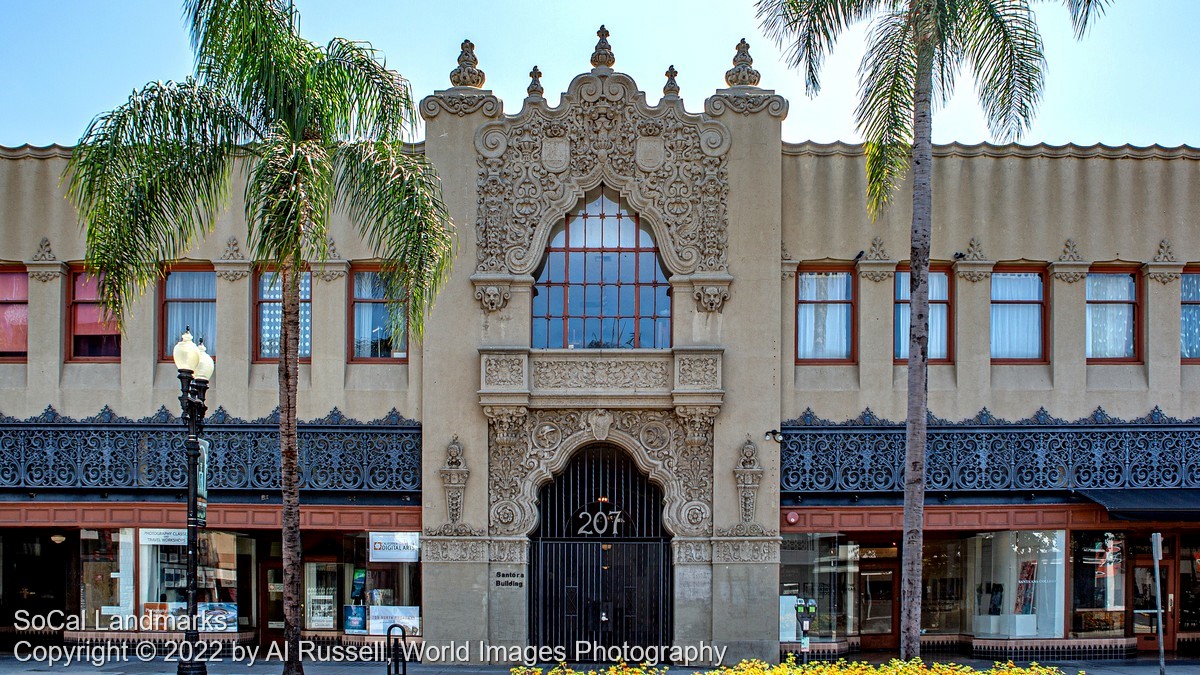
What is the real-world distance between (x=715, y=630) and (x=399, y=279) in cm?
902

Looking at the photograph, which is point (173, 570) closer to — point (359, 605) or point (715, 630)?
point (359, 605)

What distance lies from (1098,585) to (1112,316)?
197 inches

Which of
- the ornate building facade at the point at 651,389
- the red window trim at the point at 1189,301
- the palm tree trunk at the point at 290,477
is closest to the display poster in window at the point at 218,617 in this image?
the ornate building facade at the point at 651,389

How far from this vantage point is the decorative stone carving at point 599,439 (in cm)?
2186

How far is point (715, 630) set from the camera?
2164 centimetres

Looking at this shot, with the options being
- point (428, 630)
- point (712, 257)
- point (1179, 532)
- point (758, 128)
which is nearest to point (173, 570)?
point (428, 630)

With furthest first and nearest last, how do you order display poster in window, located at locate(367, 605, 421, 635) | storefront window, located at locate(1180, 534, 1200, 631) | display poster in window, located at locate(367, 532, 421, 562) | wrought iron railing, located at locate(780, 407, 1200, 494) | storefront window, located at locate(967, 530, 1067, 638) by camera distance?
storefront window, located at locate(1180, 534, 1200, 631) < storefront window, located at locate(967, 530, 1067, 638) < display poster in window, located at locate(367, 605, 421, 635) < display poster in window, located at locate(367, 532, 421, 562) < wrought iron railing, located at locate(780, 407, 1200, 494)

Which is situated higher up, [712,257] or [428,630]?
[712,257]

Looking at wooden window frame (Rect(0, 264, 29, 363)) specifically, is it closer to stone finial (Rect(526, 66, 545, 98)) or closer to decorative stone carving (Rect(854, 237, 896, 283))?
stone finial (Rect(526, 66, 545, 98))

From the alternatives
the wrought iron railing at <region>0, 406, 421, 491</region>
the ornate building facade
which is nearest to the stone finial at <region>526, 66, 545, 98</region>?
the ornate building facade

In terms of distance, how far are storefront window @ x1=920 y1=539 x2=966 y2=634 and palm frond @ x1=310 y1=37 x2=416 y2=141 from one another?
13.1 meters

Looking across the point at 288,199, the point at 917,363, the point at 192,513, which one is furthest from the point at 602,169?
the point at 192,513

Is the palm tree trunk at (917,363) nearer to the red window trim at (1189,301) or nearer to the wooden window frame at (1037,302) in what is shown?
the wooden window frame at (1037,302)

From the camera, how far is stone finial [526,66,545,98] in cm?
2244
